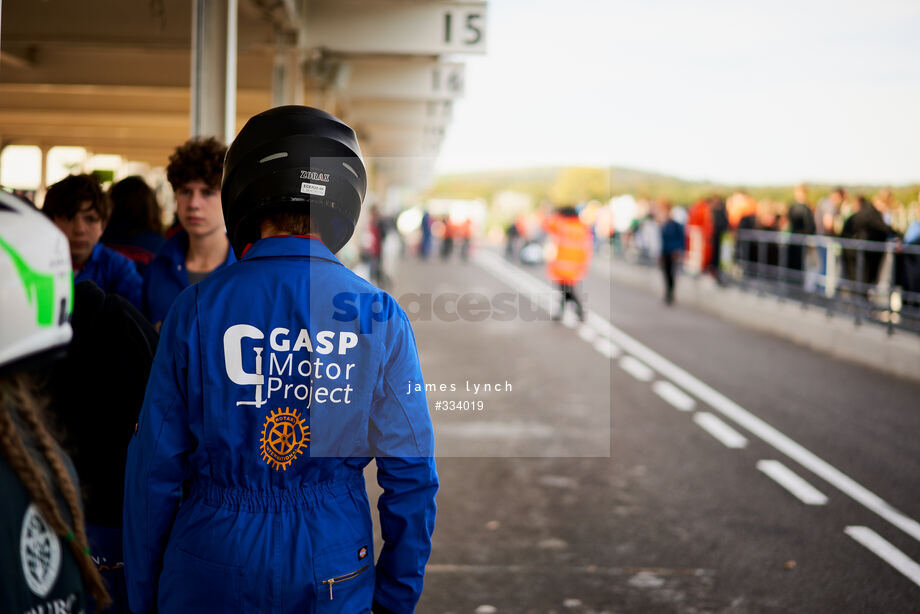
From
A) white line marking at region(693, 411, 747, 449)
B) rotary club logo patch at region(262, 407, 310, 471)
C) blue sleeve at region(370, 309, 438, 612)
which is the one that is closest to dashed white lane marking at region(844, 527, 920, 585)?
white line marking at region(693, 411, 747, 449)

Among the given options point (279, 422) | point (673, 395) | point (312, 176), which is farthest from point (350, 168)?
point (673, 395)

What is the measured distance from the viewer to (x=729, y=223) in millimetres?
20953

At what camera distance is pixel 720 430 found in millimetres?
8461

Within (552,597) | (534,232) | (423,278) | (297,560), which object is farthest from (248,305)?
(534,232)

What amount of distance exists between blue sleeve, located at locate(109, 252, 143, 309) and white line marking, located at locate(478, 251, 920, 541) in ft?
15.0

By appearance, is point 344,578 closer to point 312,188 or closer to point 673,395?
point 312,188

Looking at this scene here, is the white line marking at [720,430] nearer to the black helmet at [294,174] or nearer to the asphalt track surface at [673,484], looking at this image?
the asphalt track surface at [673,484]

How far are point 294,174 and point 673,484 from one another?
5.09 m

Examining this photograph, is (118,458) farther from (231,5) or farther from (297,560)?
(231,5)

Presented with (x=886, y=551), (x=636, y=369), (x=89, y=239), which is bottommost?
(x=886, y=551)

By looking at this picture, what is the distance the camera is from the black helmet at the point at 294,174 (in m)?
2.29

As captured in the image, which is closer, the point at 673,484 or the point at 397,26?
the point at 673,484

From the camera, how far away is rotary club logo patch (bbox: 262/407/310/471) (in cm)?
218

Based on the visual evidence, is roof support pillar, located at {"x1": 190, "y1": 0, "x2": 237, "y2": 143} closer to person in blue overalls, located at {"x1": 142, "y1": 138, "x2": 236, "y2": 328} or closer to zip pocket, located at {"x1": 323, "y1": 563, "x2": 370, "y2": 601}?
person in blue overalls, located at {"x1": 142, "y1": 138, "x2": 236, "y2": 328}
